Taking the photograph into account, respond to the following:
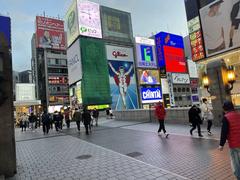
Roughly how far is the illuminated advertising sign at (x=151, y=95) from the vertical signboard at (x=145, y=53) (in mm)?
7142

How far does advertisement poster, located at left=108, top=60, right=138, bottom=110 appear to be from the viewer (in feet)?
189

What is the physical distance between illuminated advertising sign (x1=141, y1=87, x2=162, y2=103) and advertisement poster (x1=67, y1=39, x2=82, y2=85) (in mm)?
19663

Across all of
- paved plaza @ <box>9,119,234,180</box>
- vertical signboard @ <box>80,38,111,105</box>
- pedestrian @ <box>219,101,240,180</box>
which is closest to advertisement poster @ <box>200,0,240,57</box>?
vertical signboard @ <box>80,38,111,105</box>

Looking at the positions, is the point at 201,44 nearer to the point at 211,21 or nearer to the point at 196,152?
the point at 211,21

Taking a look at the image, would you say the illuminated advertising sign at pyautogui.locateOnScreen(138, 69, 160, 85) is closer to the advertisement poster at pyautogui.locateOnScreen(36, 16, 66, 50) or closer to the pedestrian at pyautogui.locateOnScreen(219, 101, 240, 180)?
the advertisement poster at pyautogui.locateOnScreen(36, 16, 66, 50)

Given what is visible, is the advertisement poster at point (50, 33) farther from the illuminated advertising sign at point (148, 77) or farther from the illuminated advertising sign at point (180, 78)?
the illuminated advertising sign at point (180, 78)

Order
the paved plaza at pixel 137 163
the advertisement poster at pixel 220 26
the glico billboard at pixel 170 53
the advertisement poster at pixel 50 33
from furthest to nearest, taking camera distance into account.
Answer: the advertisement poster at pixel 50 33
the glico billboard at pixel 170 53
the advertisement poster at pixel 220 26
the paved plaza at pixel 137 163

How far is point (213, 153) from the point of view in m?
7.35

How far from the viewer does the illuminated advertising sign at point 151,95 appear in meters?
63.7

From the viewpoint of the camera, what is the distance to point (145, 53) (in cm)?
6619

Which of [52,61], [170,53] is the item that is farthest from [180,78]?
[52,61]

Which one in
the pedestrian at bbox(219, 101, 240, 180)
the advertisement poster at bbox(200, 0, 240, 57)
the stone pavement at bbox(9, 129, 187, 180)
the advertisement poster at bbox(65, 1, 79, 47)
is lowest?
the stone pavement at bbox(9, 129, 187, 180)

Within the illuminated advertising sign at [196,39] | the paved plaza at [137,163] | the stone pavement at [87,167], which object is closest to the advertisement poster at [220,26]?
the illuminated advertising sign at [196,39]

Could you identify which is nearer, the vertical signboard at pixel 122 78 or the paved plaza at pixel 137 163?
the paved plaza at pixel 137 163
